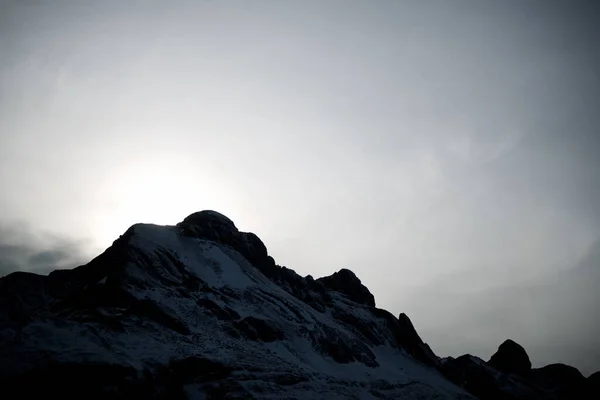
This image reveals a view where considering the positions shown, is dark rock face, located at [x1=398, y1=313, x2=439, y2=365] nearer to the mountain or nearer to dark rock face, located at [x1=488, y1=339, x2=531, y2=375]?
the mountain

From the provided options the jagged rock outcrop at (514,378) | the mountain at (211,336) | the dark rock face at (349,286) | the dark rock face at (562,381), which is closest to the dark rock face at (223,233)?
the mountain at (211,336)

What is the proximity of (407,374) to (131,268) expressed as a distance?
42866 millimetres

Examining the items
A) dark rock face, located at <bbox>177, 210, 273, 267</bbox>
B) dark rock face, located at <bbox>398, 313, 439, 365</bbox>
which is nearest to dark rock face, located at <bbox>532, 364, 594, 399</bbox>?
dark rock face, located at <bbox>398, 313, 439, 365</bbox>

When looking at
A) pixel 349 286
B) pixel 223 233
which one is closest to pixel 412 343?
pixel 349 286

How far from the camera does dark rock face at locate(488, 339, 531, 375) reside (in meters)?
84.1

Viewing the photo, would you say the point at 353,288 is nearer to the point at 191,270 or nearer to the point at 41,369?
the point at 191,270

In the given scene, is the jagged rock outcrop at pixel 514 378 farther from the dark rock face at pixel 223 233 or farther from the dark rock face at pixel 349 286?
the dark rock face at pixel 223 233

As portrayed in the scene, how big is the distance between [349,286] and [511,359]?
34.2 meters

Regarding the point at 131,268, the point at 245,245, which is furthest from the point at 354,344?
the point at 131,268

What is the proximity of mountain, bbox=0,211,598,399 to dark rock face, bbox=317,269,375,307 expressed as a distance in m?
0.53

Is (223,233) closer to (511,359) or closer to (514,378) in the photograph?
Result: (514,378)

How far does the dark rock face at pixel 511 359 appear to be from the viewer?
8406 cm

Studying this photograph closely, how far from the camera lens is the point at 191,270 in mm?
60438

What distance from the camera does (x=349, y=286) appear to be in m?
94.6
